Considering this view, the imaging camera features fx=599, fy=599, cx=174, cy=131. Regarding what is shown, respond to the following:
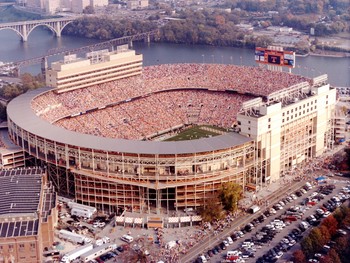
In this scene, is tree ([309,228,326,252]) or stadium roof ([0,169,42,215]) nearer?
tree ([309,228,326,252])

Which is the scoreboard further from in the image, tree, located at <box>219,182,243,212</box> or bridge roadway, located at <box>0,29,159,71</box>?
bridge roadway, located at <box>0,29,159,71</box>

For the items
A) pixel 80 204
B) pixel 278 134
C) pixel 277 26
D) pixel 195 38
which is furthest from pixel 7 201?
pixel 277 26

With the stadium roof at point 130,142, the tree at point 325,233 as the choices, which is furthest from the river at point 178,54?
the tree at point 325,233

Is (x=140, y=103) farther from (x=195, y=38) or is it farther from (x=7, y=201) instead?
(x=195, y=38)

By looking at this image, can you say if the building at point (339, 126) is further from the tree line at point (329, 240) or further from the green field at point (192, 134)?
the tree line at point (329, 240)

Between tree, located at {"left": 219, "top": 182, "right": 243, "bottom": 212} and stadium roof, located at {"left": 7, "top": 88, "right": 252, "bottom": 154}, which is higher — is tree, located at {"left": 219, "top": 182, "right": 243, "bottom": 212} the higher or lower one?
the lower one

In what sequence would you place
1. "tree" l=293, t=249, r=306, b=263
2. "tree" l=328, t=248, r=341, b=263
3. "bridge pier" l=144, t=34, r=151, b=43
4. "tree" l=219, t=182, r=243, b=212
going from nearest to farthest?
"tree" l=328, t=248, r=341, b=263 < "tree" l=293, t=249, r=306, b=263 < "tree" l=219, t=182, r=243, b=212 < "bridge pier" l=144, t=34, r=151, b=43

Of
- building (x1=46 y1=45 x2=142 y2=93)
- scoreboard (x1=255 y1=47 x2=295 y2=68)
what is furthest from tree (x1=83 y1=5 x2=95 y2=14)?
scoreboard (x1=255 y1=47 x2=295 y2=68)

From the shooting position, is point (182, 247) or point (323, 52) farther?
point (323, 52)
